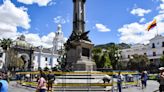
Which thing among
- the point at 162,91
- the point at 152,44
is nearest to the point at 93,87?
the point at 162,91

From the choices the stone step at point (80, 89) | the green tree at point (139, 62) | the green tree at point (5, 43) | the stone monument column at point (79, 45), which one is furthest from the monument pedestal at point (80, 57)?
the green tree at point (5, 43)

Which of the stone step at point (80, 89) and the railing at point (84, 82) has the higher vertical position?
the railing at point (84, 82)

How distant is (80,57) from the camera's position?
96.2ft

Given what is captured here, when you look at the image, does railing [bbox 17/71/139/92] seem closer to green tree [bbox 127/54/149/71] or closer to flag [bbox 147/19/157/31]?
flag [bbox 147/19/157/31]

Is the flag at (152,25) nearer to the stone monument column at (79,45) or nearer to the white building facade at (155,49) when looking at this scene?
the stone monument column at (79,45)

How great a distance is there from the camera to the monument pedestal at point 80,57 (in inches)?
1133

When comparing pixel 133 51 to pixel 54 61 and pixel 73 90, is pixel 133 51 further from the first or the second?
pixel 73 90

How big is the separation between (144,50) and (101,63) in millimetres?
29243

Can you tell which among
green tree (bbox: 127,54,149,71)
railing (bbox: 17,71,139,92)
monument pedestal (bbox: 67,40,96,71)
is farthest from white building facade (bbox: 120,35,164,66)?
railing (bbox: 17,71,139,92)

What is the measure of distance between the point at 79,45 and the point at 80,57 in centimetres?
138

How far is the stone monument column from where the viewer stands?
95.3 feet

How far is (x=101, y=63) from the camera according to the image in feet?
221

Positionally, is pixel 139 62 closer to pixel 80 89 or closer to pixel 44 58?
pixel 44 58

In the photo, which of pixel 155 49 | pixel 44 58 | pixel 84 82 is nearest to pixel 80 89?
pixel 84 82
